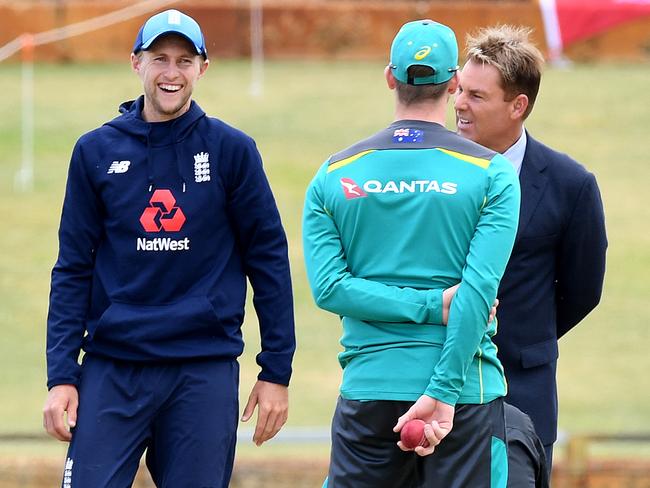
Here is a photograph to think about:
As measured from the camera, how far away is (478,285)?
3.89 metres

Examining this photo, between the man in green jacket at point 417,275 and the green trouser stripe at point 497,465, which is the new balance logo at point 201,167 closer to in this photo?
the man in green jacket at point 417,275

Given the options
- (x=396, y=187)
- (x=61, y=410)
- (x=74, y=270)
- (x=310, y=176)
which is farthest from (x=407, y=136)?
(x=310, y=176)

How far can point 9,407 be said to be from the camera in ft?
38.5

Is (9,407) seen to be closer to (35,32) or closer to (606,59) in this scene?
(35,32)

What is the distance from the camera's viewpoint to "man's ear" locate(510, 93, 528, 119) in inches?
183

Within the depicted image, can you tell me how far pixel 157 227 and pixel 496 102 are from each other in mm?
1170

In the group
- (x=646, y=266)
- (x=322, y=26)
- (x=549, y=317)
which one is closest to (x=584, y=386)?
(x=646, y=266)

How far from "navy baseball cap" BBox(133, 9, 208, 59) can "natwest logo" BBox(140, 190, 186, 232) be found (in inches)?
18.2

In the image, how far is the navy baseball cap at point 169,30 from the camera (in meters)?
4.36

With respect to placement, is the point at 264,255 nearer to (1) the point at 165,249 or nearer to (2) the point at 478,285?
(1) the point at 165,249

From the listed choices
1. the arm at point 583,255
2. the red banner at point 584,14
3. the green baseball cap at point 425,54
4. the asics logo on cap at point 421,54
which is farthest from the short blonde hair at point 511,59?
the red banner at point 584,14

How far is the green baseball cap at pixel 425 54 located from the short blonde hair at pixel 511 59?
568 millimetres

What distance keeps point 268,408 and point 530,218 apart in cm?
105

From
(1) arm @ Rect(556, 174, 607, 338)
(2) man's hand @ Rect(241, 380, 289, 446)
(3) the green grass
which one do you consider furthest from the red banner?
(2) man's hand @ Rect(241, 380, 289, 446)
